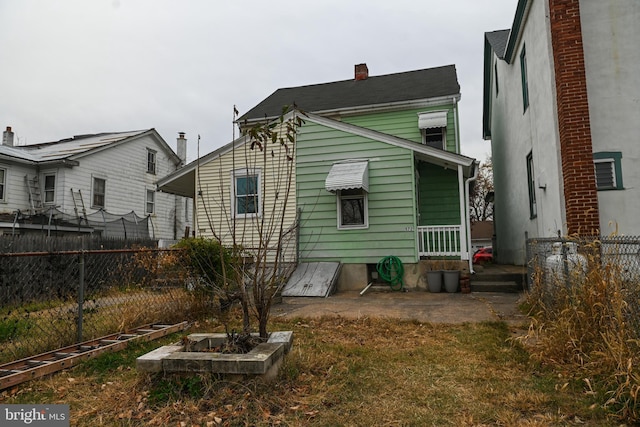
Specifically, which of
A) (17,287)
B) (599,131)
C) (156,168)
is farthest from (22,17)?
(156,168)

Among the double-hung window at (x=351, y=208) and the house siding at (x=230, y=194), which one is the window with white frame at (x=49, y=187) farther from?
the double-hung window at (x=351, y=208)

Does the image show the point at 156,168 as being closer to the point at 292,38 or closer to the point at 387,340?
the point at 292,38

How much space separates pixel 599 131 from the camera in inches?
285

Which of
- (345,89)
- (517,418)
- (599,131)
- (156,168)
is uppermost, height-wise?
(345,89)

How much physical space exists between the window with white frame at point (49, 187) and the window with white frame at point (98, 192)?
1.57 meters

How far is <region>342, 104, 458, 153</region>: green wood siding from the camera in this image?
13.4 meters

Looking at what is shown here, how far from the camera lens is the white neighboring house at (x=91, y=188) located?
1557cm

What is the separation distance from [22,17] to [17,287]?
5.52 metres

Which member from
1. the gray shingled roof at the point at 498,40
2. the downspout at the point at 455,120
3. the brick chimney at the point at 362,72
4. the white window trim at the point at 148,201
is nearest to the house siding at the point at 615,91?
the gray shingled roof at the point at 498,40

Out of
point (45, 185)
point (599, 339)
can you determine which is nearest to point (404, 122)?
point (599, 339)

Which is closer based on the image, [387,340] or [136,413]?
[136,413]

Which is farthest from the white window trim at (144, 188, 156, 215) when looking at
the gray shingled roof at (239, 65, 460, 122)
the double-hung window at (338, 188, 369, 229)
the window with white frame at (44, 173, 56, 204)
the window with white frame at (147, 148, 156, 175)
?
the double-hung window at (338, 188, 369, 229)

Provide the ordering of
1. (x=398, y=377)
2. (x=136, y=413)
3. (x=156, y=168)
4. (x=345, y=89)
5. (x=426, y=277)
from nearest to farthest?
(x=136, y=413) → (x=398, y=377) → (x=426, y=277) → (x=345, y=89) → (x=156, y=168)

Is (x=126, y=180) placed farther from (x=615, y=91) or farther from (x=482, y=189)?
(x=482, y=189)
